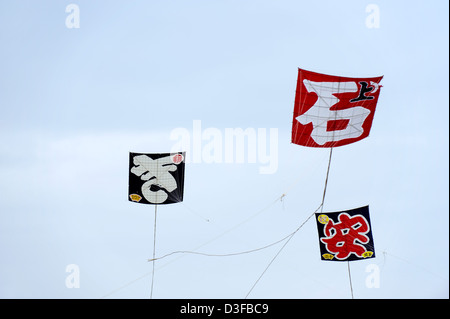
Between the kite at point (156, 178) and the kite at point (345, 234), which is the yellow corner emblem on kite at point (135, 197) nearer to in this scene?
the kite at point (156, 178)

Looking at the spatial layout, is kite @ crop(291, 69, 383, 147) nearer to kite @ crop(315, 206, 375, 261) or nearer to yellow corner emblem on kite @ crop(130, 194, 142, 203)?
kite @ crop(315, 206, 375, 261)

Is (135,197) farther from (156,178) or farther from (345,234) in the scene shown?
(345,234)

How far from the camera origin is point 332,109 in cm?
2452

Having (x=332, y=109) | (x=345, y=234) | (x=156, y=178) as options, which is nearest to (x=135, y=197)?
(x=156, y=178)

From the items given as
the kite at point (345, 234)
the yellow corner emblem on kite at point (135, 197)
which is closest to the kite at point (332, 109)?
the kite at point (345, 234)

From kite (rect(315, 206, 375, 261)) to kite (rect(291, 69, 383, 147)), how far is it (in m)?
2.95

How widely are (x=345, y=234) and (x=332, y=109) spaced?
16.0 feet

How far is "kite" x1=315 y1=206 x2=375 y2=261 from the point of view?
2416 cm

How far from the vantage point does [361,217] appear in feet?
79.1

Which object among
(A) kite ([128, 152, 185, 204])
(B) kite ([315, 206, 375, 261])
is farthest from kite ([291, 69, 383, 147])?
(A) kite ([128, 152, 185, 204])
